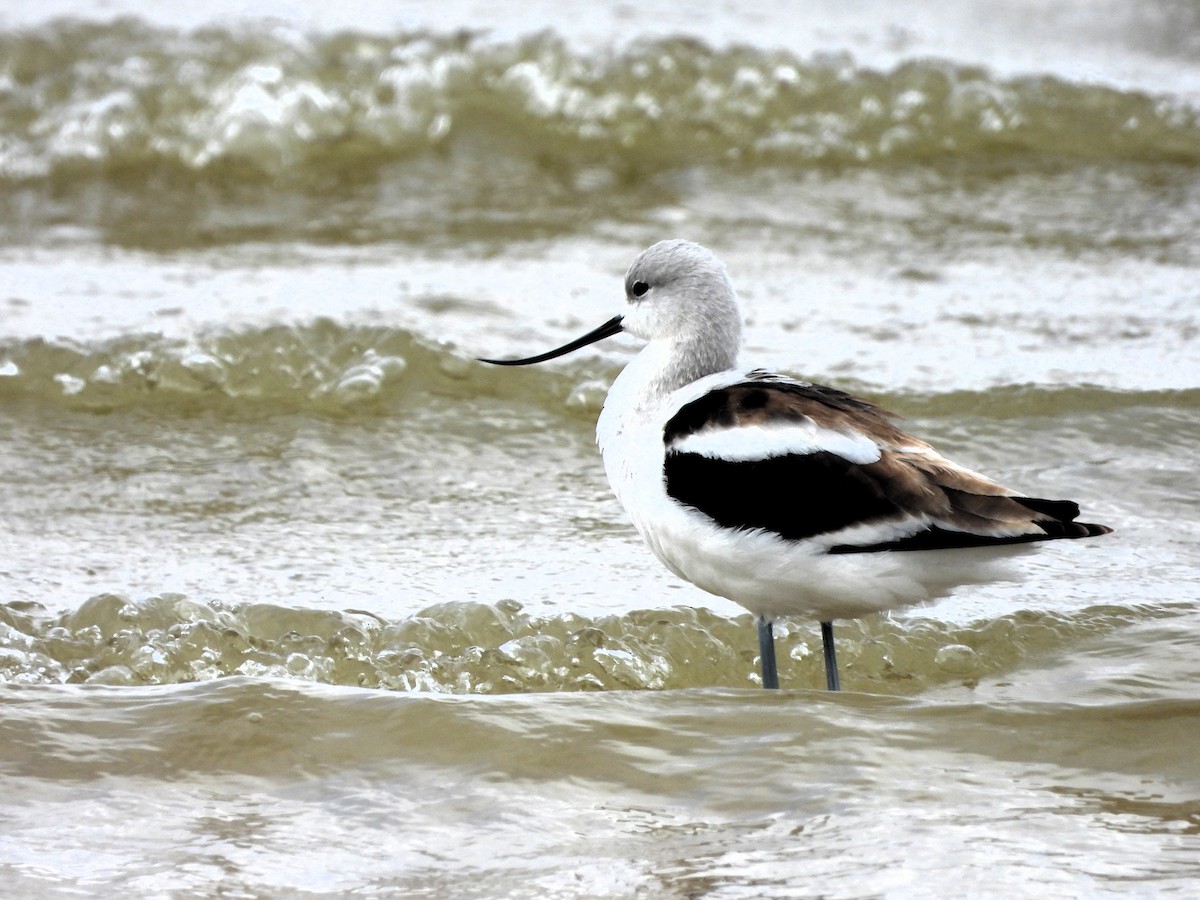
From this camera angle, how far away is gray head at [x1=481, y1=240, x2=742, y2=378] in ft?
14.9

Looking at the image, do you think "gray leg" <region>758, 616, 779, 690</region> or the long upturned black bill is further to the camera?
the long upturned black bill

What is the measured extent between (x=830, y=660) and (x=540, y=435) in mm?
2239

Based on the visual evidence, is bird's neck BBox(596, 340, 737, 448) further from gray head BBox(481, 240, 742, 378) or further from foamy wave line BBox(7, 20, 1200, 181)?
foamy wave line BBox(7, 20, 1200, 181)

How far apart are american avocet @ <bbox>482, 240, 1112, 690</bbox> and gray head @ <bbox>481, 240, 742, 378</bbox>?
384 mm

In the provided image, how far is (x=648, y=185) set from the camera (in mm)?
9469

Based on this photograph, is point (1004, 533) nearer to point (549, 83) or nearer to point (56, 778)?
point (56, 778)

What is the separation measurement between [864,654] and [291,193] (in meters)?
5.83

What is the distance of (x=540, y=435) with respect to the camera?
6.17 metres

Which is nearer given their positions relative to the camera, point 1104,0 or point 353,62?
Result: point 353,62

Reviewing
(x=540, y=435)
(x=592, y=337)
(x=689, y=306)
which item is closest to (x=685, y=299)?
(x=689, y=306)

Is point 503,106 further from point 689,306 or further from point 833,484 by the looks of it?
point 833,484

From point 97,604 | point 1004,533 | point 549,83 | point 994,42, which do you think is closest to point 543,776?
point 1004,533

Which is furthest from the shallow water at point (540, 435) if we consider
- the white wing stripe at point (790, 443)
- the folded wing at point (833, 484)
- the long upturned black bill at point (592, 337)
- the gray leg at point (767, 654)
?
the long upturned black bill at point (592, 337)

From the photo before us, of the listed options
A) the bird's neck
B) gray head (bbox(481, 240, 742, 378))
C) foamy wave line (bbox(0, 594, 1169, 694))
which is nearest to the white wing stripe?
the bird's neck
